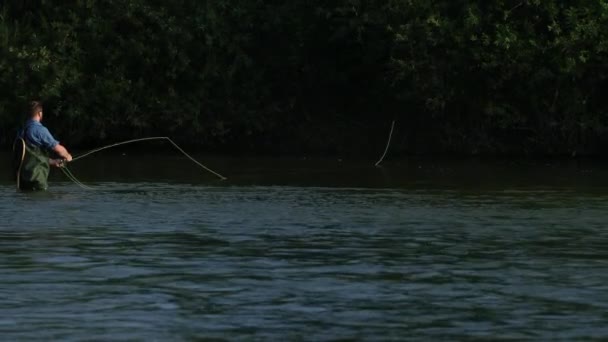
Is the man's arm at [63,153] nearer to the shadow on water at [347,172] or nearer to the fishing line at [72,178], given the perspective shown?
the fishing line at [72,178]

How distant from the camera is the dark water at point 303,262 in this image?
1129 centimetres

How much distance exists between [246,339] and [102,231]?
793 cm

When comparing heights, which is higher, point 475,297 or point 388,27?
point 388,27

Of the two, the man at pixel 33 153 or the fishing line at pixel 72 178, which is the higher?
the man at pixel 33 153

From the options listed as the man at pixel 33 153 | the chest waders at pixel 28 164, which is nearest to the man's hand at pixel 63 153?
the man at pixel 33 153

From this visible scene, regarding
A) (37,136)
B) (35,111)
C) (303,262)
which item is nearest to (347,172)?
(35,111)

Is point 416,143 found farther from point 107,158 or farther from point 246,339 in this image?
point 246,339

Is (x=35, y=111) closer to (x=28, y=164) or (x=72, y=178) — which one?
(x=28, y=164)

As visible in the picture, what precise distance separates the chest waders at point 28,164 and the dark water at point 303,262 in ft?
1.13

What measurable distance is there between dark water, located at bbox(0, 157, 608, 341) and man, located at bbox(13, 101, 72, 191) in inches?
14.5

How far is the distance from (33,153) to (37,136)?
0.29 meters

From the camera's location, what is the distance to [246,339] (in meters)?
10.6

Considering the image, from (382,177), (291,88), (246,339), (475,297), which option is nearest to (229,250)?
(475,297)

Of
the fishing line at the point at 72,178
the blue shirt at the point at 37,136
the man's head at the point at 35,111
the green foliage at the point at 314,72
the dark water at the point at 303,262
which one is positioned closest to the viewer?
the dark water at the point at 303,262
